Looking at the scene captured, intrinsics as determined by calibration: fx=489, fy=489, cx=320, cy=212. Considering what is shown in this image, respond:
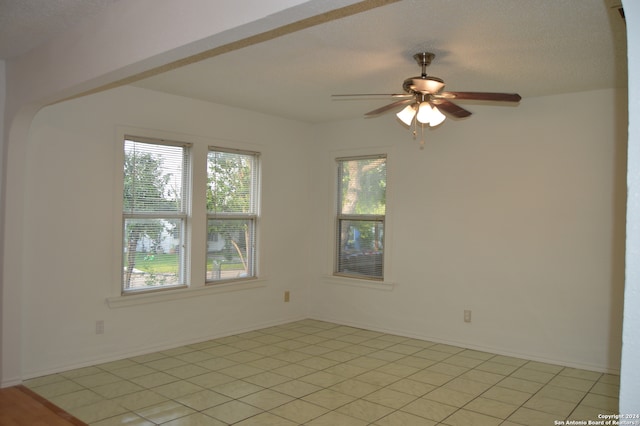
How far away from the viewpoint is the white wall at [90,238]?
3.84 m

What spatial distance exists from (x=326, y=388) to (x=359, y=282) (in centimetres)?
211

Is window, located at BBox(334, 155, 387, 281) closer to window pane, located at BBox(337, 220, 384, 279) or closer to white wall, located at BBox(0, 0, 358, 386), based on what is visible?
Answer: window pane, located at BBox(337, 220, 384, 279)

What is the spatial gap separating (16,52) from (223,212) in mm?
2435

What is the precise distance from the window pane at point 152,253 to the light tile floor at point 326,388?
0.69 m

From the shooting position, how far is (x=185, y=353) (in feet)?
15.1

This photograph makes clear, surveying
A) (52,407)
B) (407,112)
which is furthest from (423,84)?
(52,407)

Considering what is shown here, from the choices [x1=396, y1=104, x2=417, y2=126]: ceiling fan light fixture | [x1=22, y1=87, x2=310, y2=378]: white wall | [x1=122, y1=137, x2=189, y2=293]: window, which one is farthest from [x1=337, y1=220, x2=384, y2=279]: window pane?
[x1=396, y1=104, x2=417, y2=126]: ceiling fan light fixture

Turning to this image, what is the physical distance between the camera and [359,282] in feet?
19.0

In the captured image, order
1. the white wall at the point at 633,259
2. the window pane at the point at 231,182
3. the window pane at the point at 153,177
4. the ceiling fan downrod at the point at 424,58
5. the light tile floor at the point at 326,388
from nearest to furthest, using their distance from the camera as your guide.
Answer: the white wall at the point at 633,259
the light tile floor at the point at 326,388
the ceiling fan downrod at the point at 424,58
the window pane at the point at 153,177
the window pane at the point at 231,182

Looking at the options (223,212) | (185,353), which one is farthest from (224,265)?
(185,353)

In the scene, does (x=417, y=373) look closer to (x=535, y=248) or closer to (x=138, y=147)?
(x=535, y=248)

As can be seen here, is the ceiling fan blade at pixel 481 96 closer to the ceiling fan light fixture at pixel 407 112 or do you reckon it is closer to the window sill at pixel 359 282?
the ceiling fan light fixture at pixel 407 112

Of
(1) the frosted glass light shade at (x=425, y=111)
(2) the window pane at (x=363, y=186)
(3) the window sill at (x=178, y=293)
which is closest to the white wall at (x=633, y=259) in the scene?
(1) the frosted glass light shade at (x=425, y=111)

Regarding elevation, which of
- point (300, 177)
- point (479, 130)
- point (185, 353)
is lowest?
point (185, 353)
